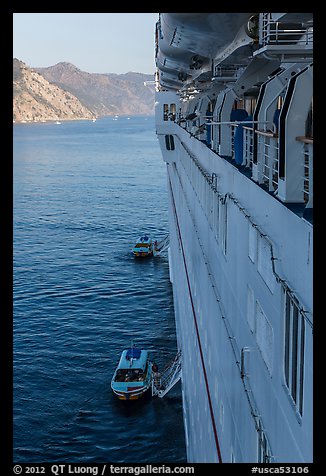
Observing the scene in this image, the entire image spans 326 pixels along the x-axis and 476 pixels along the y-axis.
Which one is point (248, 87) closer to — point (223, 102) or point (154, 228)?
point (223, 102)

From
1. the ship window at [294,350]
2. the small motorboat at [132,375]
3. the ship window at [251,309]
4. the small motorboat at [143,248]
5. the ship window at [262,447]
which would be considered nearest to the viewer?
the ship window at [294,350]

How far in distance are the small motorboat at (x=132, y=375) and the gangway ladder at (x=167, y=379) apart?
0.43 meters

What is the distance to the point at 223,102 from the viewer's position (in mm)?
12695

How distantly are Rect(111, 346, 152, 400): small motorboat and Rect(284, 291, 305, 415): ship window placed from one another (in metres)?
21.0

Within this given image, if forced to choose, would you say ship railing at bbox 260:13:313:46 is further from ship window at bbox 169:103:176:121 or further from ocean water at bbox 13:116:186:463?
ship window at bbox 169:103:176:121

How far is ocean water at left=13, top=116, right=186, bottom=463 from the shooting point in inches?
928

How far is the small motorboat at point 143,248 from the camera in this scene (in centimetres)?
4944

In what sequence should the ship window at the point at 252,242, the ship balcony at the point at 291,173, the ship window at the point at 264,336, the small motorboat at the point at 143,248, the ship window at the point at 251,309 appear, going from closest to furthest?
the ship balcony at the point at 291,173 → the ship window at the point at 264,336 → the ship window at the point at 252,242 → the ship window at the point at 251,309 → the small motorboat at the point at 143,248

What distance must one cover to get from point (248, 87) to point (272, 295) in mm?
7251

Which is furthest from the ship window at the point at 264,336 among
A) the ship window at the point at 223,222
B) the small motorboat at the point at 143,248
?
the small motorboat at the point at 143,248

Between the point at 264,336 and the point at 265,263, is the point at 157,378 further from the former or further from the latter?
the point at 265,263

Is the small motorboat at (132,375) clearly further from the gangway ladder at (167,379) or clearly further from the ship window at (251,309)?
the ship window at (251,309)

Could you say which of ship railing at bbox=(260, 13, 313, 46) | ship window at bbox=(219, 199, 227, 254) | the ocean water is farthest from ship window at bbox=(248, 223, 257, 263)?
the ocean water
